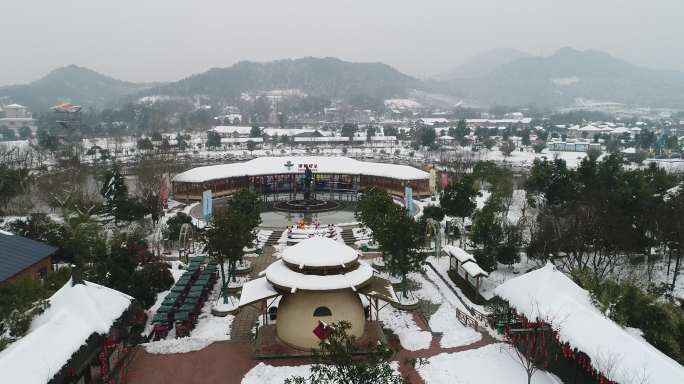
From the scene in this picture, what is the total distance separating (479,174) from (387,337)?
32632 millimetres

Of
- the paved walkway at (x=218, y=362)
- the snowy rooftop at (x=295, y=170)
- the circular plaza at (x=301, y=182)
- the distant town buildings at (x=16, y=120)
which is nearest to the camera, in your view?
the paved walkway at (x=218, y=362)

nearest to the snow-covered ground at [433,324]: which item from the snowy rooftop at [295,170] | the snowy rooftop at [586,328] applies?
the snowy rooftop at [586,328]

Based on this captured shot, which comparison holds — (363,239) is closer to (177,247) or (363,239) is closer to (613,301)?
(177,247)

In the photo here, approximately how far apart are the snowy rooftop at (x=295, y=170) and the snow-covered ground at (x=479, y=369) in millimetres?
29832

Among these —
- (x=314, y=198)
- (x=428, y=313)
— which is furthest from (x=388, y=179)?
(x=428, y=313)

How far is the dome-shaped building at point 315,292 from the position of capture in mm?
16641

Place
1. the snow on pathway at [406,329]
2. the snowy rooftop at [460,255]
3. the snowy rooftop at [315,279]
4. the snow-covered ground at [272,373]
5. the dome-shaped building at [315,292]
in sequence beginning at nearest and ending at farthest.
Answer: the snow-covered ground at [272,373] → the snowy rooftop at [315,279] → the dome-shaped building at [315,292] → the snow on pathway at [406,329] → the snowy rooftop at [460,255]

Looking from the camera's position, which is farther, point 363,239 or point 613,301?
point 363,239

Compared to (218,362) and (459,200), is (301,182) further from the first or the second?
(218,362)

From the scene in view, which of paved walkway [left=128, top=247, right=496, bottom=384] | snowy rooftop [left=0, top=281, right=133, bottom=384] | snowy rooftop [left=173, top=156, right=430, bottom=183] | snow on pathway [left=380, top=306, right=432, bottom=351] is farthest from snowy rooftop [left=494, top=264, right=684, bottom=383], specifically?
snowy rooftop [left=173, top=156, right=430, bottom=183]

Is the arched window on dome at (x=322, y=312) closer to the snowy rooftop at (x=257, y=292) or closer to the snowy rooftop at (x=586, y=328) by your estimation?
the snowy rooftop at (x=257, y=292)

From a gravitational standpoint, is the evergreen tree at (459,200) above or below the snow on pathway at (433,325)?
above

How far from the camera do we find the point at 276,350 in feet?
55.1

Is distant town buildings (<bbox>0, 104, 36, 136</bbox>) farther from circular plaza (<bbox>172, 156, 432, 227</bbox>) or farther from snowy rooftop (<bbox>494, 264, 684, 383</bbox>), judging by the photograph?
snowy rooftop (<bbox>494, 264, 684, 383</bbox>)
